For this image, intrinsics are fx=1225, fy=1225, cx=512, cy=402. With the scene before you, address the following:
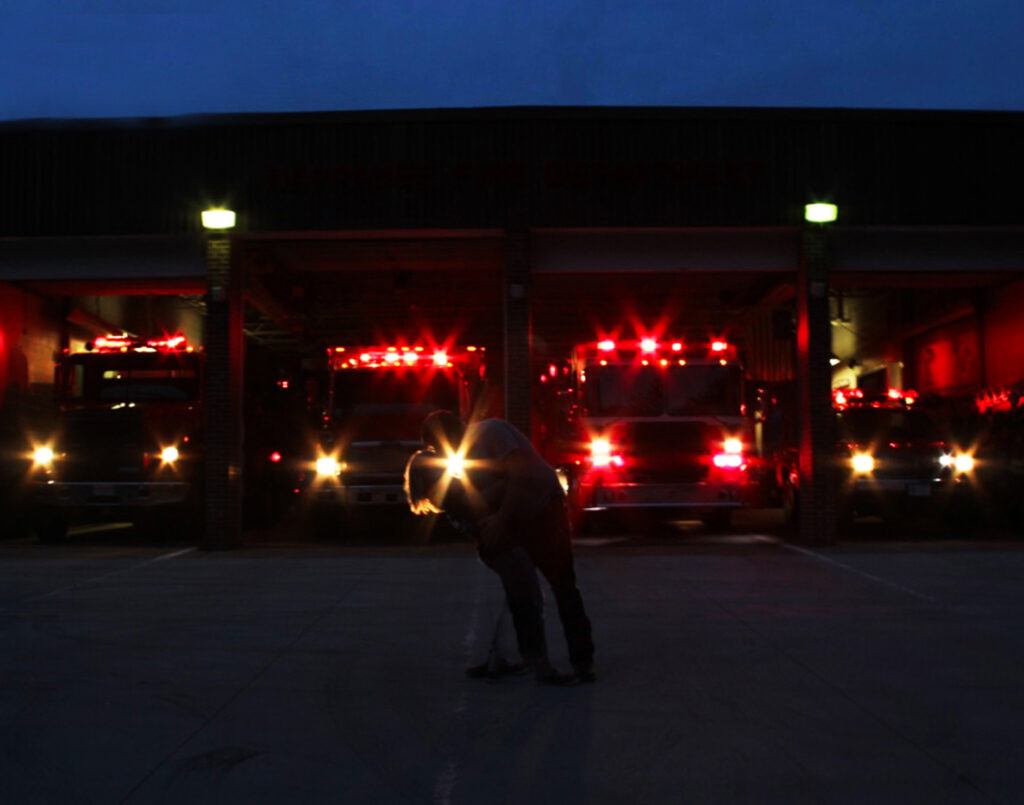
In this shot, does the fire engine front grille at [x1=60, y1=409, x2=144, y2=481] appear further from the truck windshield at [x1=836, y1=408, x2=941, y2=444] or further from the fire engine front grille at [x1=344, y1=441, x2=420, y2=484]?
the truck windshield at [x1=836, y1=408, x2=941, y2=444]

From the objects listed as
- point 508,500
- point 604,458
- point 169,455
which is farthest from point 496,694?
point 169,455

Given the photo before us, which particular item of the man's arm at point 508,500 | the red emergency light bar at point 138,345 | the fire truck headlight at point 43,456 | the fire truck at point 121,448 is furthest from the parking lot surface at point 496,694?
the red emergency light bar at point 138,345

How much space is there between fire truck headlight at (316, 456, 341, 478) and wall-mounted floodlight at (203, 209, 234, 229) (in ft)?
12.6

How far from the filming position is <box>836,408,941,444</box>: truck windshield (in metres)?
20.0

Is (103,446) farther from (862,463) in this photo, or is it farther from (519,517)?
(519,517)

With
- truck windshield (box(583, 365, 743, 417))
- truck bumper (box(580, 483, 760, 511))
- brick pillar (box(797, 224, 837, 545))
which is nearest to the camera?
brick pillar (box(797, 224, 837, 545))

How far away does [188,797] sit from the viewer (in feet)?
17.9

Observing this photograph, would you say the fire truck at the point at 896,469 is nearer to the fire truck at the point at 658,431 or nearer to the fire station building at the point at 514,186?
the fire truck at the point at 658,431

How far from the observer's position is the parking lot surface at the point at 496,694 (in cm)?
566

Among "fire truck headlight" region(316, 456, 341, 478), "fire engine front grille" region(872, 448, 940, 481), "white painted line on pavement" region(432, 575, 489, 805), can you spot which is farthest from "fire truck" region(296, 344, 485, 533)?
"white painted line on pavement" region(432, 575, 489, 805)

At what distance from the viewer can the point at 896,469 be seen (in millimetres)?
19328

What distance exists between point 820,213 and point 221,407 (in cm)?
891

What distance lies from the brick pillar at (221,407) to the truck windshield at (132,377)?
2092 mm

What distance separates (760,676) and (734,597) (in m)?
3.83
